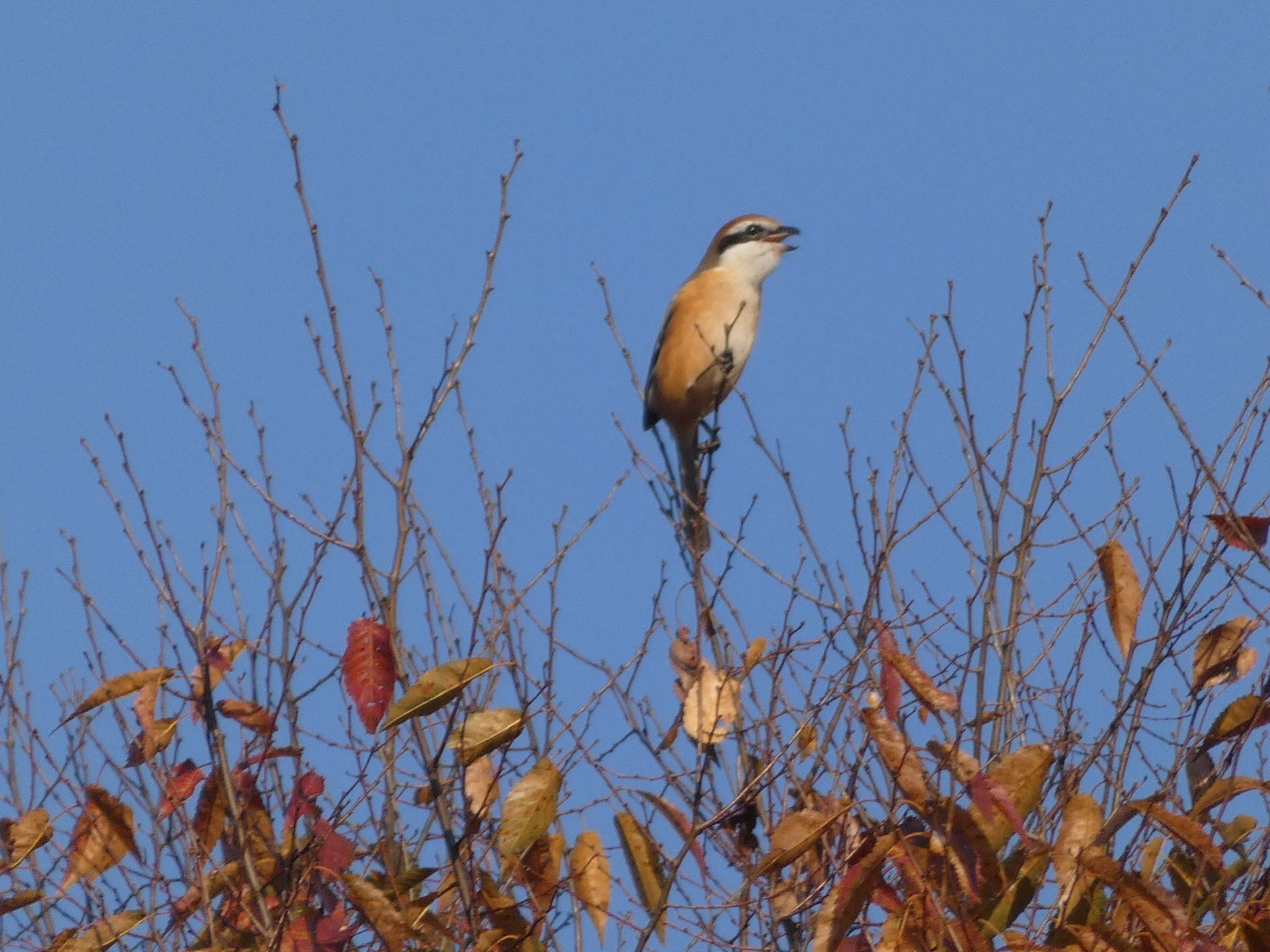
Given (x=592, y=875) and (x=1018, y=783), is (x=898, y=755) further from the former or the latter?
(x=592, y=875)

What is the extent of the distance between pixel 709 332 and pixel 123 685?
5072 mm

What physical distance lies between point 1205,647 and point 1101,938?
103 cm

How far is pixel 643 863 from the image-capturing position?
3.20 m

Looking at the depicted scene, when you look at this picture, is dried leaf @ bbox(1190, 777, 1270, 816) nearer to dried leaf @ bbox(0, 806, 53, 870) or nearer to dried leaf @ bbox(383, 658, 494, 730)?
dried leaf @ bbox(383, 658, 494, 730)

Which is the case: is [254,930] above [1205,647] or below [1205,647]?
above

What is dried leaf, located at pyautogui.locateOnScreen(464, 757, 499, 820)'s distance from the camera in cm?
316

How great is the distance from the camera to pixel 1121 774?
403 cm

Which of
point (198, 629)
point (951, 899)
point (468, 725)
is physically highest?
point (198, 629)

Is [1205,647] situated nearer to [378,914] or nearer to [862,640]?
[862,640]

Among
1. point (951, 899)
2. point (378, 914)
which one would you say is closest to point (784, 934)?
point (951, 899)

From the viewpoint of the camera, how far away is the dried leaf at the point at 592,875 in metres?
3.19

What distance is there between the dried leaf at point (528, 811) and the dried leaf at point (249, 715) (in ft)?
2.03

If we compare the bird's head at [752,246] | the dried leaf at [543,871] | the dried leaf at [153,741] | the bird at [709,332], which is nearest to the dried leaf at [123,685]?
the dried leaf at [153,741]

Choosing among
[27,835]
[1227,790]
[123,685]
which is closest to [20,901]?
[27,835]
